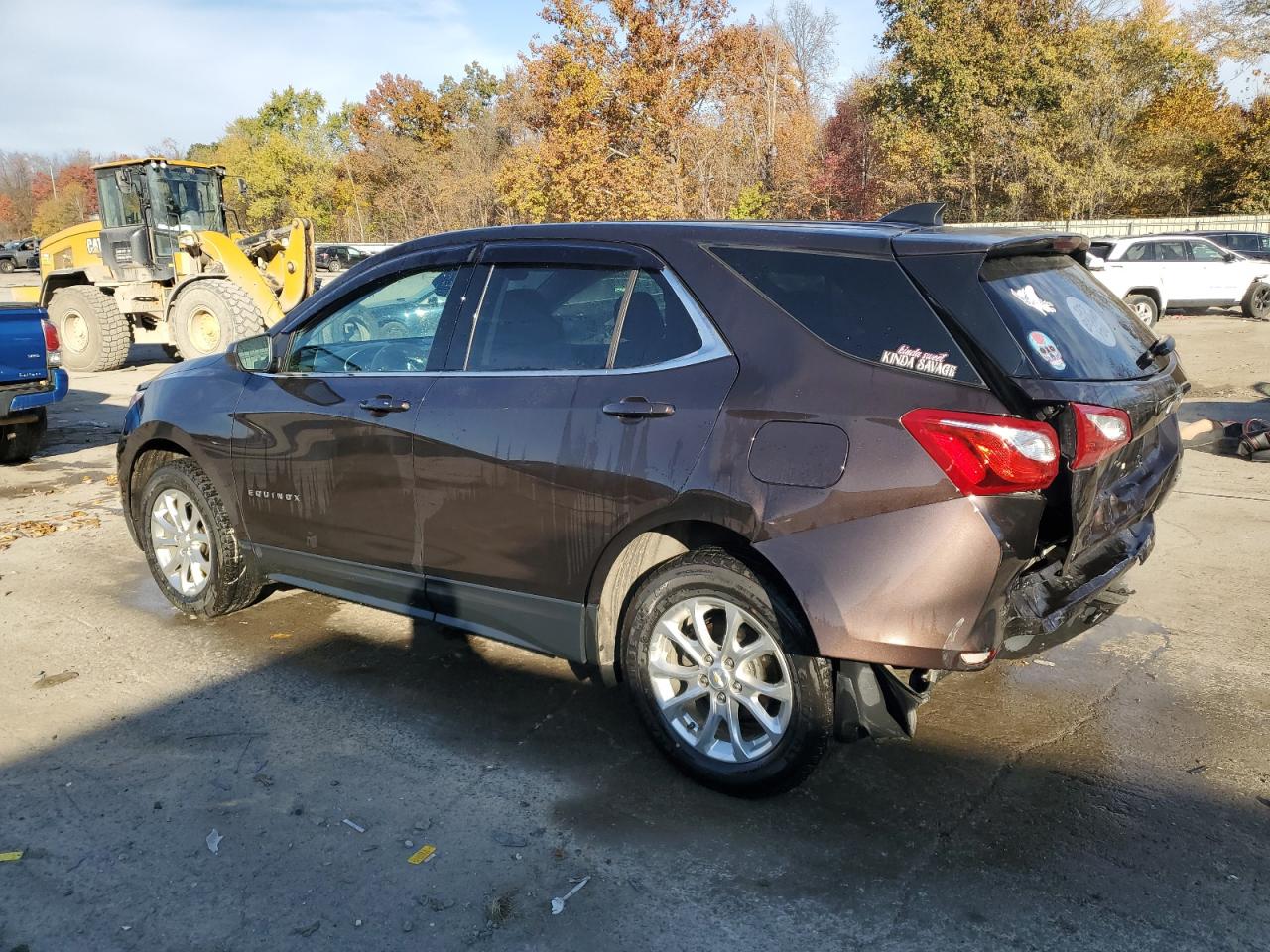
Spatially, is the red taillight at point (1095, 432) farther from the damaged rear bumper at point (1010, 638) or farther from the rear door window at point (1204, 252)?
the rear door window at point (1204, 252)

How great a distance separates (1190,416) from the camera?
10281 millimetres

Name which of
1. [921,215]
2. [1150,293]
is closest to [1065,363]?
[921,215]

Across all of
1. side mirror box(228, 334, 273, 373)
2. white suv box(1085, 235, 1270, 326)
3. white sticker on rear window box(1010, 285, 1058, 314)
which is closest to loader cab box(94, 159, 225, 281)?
side mirror box(228, 334, 273, 373)

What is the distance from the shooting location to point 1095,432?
2967 millimetres

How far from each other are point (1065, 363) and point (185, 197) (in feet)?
53.7

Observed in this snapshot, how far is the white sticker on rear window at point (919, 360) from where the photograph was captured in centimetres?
298

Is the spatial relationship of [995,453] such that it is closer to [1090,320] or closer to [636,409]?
[1090,320]

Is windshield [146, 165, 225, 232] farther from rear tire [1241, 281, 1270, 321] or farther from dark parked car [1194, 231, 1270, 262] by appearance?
dark parked car [1194, 231, 1270, 262]

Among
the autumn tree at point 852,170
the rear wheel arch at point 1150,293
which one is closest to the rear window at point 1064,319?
the rear wheel arch at point 1150,293

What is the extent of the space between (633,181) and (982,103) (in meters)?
11.2

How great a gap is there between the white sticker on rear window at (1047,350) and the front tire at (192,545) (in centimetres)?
365

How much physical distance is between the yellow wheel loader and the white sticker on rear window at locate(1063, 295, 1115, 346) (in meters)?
13.4

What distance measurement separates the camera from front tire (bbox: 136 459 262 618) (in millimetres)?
4949

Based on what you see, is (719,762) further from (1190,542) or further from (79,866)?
(1190,542)
